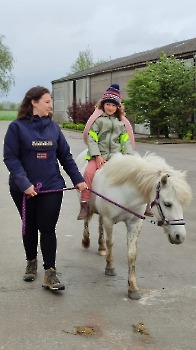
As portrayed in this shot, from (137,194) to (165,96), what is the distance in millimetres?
21241

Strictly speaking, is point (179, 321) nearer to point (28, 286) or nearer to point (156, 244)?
point (28, 286)

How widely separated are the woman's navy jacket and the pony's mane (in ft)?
2.03

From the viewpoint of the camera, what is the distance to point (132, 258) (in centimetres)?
430

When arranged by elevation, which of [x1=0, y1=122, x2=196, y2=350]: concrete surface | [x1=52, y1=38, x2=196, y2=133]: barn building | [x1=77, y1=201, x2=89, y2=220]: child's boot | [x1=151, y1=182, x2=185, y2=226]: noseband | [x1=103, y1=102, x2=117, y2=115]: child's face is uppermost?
[x1=52, y1=38, x2=196, y2=133]: barn building

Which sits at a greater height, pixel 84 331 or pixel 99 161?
pixel 99 161

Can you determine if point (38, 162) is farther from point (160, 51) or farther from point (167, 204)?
point (160, 51)

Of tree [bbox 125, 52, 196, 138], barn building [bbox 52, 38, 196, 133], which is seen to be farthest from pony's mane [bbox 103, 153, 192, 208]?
barn building [bbox 52, 38, 196, 133]

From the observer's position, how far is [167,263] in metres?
5.18

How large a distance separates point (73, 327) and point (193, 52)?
2444 centimetres

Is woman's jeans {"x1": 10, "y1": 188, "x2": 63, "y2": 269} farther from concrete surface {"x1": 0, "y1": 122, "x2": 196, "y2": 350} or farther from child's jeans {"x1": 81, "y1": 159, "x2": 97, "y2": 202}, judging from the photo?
child's jeans {"x1": 81, "y1": 159, "x2": 97, "y2": 202}

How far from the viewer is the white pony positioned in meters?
3.72

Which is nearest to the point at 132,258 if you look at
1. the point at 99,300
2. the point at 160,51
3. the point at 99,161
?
the point at 99,300

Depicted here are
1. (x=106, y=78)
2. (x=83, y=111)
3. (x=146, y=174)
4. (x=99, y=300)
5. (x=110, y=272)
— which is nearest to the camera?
(x=146, y=174)

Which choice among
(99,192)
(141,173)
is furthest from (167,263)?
(141,173)
